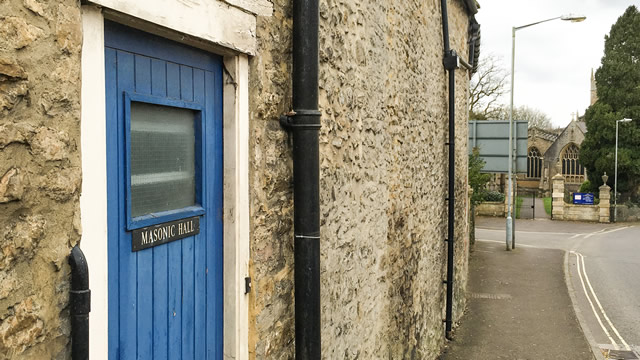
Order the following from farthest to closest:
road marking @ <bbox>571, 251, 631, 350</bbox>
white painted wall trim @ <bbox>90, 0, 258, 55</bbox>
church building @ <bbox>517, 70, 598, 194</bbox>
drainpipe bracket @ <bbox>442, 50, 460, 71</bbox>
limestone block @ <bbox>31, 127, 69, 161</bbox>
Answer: church building @ <bbox>517, 70, 598, 194</bbox>
road marking @ <bbox>571, 251, 631, 350</bbox>
drainpipe bracket @ <bbox>442, 50, 460, 71</bbox>
white painted wall trim @ <bbox>90, 0, 258, 55</bbox>
limestone block @ <bbox>31, 127, 69, 161</bbox>

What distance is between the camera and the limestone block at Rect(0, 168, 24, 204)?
163 cm

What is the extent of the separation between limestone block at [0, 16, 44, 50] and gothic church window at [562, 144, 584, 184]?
5529 centimetres

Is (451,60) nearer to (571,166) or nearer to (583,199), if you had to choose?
(583,199)

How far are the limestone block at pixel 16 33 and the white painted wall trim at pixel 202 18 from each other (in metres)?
0.28

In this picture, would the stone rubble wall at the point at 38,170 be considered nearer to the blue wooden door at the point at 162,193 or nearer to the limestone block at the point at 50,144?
the limestone block at the point at 50,144

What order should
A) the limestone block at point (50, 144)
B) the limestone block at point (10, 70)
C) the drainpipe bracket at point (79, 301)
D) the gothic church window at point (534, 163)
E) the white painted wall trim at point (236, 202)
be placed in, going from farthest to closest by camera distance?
the gothic church window at point (534, 163), the white painted wall trim at point (236, 202), the drainpipe bracket at point (79, 301), the limestone block at point (50, 144), the limestone block at point (10, 70)

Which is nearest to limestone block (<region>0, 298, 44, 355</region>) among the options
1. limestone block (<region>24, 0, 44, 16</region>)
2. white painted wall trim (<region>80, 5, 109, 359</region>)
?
white painted wall trim (<region>80, 5, 109, 359</region>)

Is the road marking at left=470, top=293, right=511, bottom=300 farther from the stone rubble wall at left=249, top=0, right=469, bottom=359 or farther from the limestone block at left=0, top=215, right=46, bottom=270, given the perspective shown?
the limestone block at left=0, top=215, right=46, bottom=270

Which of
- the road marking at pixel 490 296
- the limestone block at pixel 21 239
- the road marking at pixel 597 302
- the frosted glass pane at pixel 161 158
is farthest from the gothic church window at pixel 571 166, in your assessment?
the limestone block at pixel 21 239

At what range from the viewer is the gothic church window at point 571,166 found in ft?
170

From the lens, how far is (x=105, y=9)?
2008mm

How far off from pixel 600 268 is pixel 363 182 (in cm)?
1446

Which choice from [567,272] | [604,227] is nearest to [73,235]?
[567,272]

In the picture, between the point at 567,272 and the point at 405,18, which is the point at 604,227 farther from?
the point at 405,18
